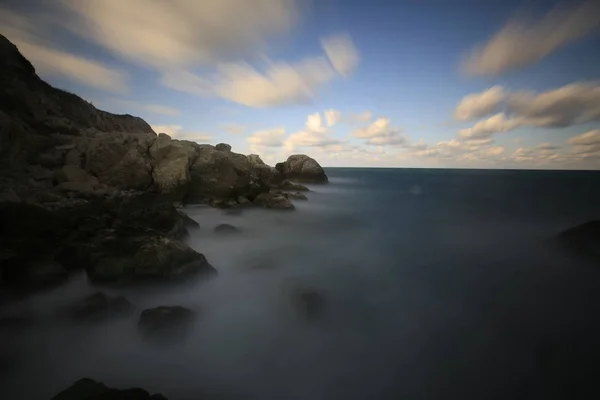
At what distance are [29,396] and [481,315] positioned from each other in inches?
395

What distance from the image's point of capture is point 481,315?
7.21m

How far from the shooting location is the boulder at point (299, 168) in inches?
2176

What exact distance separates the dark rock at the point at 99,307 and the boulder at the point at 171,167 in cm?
1407

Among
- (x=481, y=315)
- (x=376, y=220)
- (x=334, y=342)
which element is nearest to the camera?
(x=334, y=342)

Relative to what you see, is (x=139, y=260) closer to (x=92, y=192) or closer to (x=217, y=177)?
(x=92, y=192)

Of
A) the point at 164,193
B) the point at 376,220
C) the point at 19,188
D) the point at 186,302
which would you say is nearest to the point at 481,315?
the point at 186,302

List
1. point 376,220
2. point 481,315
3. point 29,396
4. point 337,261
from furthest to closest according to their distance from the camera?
point 376,220 < point 337,261 < point 481,315 < point 29,396

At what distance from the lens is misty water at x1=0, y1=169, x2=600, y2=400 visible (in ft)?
15.9

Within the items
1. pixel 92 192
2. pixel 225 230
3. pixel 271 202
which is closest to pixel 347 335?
pixel 225 230

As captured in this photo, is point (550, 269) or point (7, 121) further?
point (7, 121)

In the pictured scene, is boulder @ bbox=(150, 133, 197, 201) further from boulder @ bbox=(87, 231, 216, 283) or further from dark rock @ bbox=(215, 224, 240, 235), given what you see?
boulder @ bbox=(87, 231, 216, 283)

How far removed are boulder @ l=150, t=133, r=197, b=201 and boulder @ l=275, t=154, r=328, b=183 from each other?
1385 inches

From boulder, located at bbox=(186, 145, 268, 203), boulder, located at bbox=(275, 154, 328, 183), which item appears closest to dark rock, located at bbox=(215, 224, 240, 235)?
boulder, located at bbox=(186, 145, 268, 203)

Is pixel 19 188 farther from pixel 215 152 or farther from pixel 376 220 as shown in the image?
pixel 376 220
